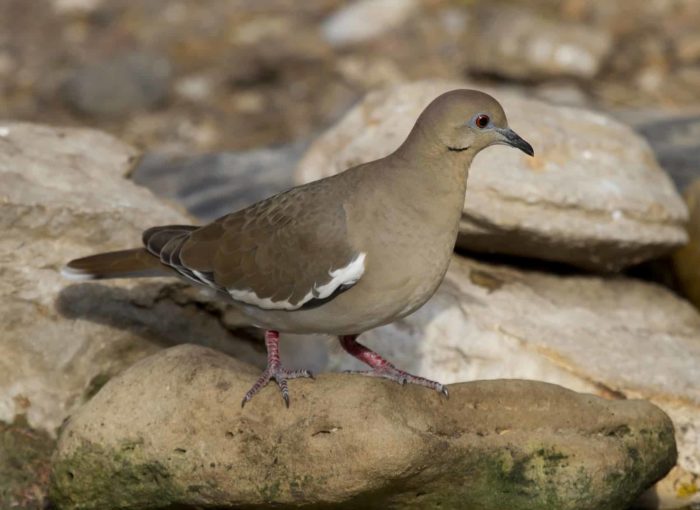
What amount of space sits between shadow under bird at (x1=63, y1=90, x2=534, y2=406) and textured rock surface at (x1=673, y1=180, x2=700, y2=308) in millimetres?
2463

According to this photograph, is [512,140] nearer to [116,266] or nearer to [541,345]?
[541,345]

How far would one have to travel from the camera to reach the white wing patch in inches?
212

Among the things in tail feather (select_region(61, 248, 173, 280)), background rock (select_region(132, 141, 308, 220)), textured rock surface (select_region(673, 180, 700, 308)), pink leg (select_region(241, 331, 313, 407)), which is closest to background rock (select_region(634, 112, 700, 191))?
textured rock surface (select_region(673, 180, 700, 308))

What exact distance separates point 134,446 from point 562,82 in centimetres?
749

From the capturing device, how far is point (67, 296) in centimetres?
652

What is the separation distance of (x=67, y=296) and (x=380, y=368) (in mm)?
1778

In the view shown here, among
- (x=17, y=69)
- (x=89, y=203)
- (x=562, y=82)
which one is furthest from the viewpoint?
(x=17, y=69)

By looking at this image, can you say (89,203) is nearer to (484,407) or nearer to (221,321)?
(221,321)

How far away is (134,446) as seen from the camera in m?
5.48

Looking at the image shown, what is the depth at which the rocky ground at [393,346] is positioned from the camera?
539 centimetres

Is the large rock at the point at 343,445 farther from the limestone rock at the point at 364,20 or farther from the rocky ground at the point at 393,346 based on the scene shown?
the limestone rock at the point at 364,20

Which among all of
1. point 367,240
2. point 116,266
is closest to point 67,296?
point 116,266

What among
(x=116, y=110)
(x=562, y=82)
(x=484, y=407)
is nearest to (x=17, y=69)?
(x=116, y=110)

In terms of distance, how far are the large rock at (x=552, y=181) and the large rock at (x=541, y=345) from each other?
1.04 ft
